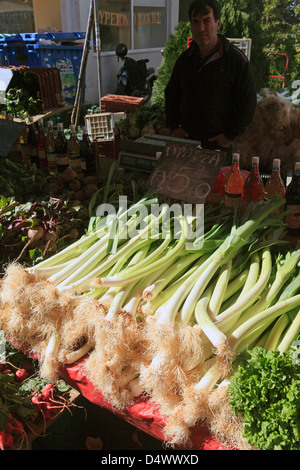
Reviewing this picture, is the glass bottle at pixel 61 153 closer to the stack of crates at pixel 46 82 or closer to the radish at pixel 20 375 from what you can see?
the radish at pixel 20 375

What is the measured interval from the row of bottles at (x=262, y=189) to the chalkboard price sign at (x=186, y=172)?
0.18 metres

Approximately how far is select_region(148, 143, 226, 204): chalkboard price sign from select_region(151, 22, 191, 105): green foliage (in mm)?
3931

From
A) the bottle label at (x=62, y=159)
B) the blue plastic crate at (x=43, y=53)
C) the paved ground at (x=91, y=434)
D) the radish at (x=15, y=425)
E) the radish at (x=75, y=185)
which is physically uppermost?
the blue plastic crate at (x=43, y=53)

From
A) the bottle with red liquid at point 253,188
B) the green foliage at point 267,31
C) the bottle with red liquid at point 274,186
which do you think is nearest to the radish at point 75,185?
the bottle with red liquid at point 253,188

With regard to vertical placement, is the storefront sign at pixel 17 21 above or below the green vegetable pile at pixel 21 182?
above

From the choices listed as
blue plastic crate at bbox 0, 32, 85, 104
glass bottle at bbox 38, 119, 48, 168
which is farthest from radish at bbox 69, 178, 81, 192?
blue plastic crate at bbox 0, 32, 85, 104

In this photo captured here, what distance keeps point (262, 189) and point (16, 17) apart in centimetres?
963

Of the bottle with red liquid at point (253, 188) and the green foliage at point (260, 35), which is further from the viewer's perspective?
the green foliage at point (260, 35)

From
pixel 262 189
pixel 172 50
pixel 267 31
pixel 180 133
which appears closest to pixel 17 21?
pixel 172 50

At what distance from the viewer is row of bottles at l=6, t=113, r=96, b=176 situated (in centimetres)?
294

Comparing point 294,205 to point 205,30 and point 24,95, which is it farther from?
point 24,95

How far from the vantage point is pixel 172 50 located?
6.47 m

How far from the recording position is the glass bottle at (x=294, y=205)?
2.17m
